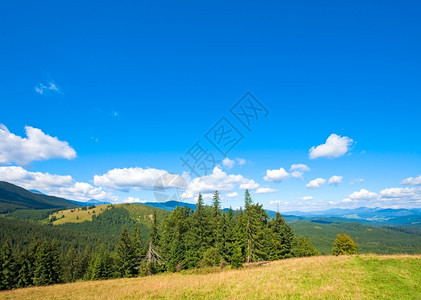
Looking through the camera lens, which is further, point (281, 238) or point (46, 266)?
point (46, 266)

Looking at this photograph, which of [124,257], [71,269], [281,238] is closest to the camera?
[124,257]

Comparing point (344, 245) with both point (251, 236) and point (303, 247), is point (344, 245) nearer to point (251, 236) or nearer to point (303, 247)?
point (303, 247)

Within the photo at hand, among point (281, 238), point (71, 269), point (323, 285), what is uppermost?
point (281, 238)

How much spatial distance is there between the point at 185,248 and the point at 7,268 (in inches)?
1791

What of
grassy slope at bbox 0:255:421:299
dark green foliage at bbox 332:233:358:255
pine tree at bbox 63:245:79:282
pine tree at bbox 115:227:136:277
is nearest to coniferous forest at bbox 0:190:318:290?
pine tree at bbox 115:227:136:277

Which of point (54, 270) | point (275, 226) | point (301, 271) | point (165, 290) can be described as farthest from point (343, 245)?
point (54, 270)

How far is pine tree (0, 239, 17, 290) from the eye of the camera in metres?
51.6

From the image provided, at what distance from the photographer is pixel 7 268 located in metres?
52.2

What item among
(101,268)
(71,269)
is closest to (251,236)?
(101,268)

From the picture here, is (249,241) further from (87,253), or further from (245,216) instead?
(87,253)

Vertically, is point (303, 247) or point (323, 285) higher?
point (323, 285)

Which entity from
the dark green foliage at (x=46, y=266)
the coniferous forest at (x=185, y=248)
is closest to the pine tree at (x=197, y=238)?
the coniferous forest at (x=185, y=248)

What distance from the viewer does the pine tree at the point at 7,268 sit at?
51.6 meters

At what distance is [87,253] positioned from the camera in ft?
265
